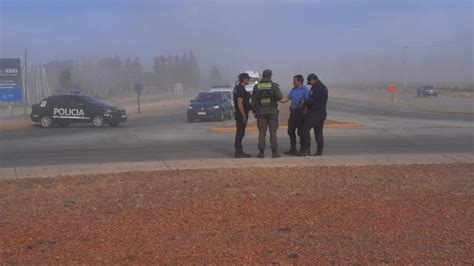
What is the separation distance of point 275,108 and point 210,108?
15.8 meters

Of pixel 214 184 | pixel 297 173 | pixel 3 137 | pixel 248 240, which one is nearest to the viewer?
pixel 248 240

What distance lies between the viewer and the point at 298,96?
12.6 meters

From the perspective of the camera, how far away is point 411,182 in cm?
889

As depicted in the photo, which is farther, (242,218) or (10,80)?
(10,80)

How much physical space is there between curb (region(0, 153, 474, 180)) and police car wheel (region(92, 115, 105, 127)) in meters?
13.7

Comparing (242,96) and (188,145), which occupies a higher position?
(242,96)

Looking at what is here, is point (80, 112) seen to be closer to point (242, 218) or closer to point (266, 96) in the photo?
point (266, 96)

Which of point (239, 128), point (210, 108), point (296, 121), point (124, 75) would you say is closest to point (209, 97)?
point (210, 108)

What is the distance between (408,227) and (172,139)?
11621 millimetres

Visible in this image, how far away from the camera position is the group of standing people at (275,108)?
12.0 m

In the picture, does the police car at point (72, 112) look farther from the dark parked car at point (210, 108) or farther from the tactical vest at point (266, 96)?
the tactical vest at point (266, 96)

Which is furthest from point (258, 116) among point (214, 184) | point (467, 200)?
point (467, 200)

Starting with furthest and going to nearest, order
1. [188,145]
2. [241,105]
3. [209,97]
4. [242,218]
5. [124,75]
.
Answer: [124,75] < [209,97] < [188,145] < [241,105] < [242,218]

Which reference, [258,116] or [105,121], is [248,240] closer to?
[258,116]
